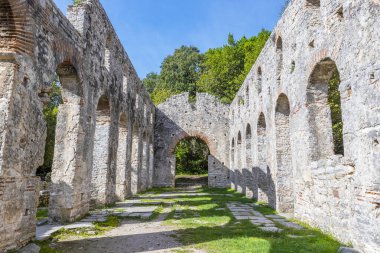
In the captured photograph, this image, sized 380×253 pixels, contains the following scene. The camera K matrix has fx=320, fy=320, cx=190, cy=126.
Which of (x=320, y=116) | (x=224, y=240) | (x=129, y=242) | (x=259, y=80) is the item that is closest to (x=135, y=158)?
(x=259, y=80)

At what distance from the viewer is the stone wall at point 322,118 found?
5051mm

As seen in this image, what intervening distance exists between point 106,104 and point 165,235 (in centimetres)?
599

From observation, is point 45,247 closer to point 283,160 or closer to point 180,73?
point 283,160

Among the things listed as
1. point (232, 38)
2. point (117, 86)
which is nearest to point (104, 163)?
point (117, 86)

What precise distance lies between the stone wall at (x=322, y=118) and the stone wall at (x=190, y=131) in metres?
8.38

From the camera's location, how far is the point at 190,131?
22.5 metres

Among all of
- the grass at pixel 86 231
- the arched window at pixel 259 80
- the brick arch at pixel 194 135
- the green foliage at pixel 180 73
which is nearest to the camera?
the grass at pixel 86 231

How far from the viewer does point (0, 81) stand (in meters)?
4.79

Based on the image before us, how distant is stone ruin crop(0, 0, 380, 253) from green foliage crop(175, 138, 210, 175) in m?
16.7

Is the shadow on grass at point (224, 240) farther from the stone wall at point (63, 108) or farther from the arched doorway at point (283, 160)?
the arched doorway at point (283, 160)

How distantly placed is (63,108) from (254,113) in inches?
332

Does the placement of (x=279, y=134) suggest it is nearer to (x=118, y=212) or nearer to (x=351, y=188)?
(x=351, y=188)

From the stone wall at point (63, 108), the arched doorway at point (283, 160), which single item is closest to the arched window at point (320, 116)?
the arched doorway at point (283, 160)

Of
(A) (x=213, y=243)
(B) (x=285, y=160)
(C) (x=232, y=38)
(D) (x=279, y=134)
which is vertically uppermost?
(C) (x=232, y=38)
